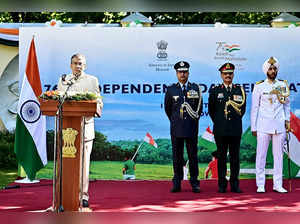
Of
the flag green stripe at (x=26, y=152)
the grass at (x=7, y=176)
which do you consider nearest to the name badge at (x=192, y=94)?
the flag green stripe at (x=26, y=152)

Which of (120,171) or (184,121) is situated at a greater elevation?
(184,121)

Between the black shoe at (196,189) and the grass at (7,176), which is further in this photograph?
the grass at (7,176)

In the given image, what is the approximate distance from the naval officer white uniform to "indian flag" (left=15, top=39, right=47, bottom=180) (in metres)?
2.83

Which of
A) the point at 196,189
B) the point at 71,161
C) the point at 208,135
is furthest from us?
the point at 208,135

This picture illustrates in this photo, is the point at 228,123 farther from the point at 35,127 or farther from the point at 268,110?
the point at 35,127

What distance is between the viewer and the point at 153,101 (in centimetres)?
668

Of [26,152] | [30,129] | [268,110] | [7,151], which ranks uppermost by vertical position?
[268,110]

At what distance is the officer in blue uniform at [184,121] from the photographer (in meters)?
5.68

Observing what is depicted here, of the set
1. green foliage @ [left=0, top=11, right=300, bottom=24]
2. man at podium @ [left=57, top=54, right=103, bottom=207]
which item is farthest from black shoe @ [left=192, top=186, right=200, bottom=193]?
green foliage @ [left=0, top=11, right=300, bottom=24]

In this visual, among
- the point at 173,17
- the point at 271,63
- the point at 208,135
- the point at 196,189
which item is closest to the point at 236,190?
the point at 196,189

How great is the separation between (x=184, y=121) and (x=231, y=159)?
729 millimetres

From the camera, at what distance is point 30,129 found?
20.9 ft

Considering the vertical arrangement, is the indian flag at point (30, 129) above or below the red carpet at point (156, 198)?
above

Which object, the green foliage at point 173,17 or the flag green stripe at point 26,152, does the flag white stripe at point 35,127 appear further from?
the green foliage at point 173,17
